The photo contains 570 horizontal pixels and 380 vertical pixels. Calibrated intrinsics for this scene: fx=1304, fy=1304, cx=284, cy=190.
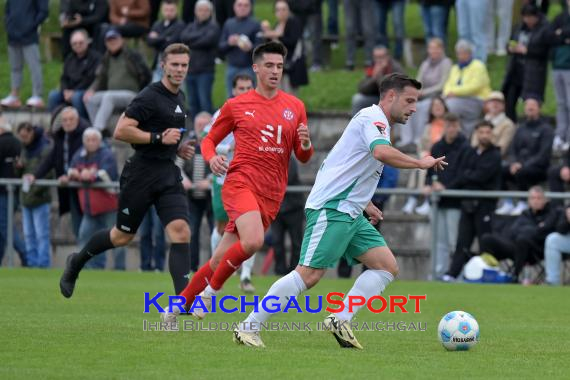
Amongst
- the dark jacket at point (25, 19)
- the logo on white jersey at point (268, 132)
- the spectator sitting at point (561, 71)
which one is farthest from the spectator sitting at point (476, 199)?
the dark jacket at point (25, 19)

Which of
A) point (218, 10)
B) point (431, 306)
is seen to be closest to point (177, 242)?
point (431, 306)

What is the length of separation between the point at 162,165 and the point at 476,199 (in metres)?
7.93

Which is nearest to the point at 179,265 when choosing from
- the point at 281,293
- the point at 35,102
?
the point at 281,293

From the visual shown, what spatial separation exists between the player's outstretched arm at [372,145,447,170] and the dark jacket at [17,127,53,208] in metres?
11.8

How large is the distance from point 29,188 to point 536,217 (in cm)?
788

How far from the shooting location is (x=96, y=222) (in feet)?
66.4

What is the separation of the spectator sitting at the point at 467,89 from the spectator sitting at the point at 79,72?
6340 mm

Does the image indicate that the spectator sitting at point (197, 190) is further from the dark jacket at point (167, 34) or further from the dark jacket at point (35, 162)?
the dark jacket at point (167, 34)

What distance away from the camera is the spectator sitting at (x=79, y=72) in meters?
23.2

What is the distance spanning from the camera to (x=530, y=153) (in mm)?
20016

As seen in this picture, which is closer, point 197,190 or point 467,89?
point 197,190

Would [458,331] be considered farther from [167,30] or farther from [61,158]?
[167,30]

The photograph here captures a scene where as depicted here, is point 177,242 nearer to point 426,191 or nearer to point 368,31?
point 426,191

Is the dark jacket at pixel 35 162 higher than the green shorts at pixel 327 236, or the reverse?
the green shorts at pixel 327 236
